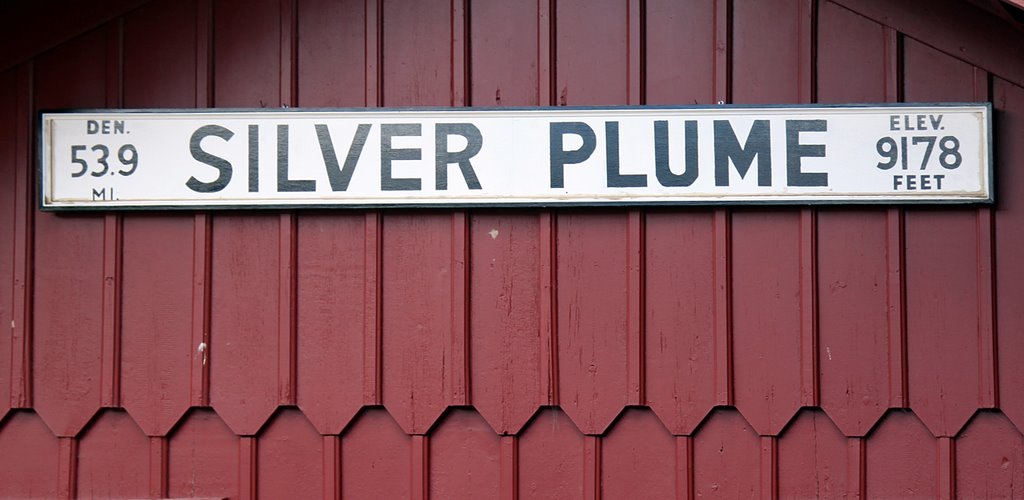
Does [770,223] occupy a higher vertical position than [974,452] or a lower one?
higher

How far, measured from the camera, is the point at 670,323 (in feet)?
9.97

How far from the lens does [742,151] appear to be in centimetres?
302

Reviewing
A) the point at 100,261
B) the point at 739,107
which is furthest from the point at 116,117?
the point at 739,107

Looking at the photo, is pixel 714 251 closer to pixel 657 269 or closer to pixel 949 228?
pixel 657 269

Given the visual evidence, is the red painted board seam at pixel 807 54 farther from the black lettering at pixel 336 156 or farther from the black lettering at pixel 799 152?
the black lettering at pixel 336 156

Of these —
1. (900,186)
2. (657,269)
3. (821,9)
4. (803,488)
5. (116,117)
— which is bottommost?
(803,488)

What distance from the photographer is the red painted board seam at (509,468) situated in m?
3.04

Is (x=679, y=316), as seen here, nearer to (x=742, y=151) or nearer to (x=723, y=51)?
(x=742, y=151)

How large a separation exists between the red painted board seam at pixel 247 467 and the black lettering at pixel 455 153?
116 centimetres

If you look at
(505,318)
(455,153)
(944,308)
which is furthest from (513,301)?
(944,308)

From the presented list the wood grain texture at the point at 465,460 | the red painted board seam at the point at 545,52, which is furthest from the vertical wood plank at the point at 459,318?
the red painted board seam at the point at 545,52

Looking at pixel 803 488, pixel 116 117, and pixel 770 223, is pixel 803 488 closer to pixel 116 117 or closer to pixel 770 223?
pixel 770 223

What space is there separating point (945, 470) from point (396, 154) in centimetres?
226

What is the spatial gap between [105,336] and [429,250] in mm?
1233
